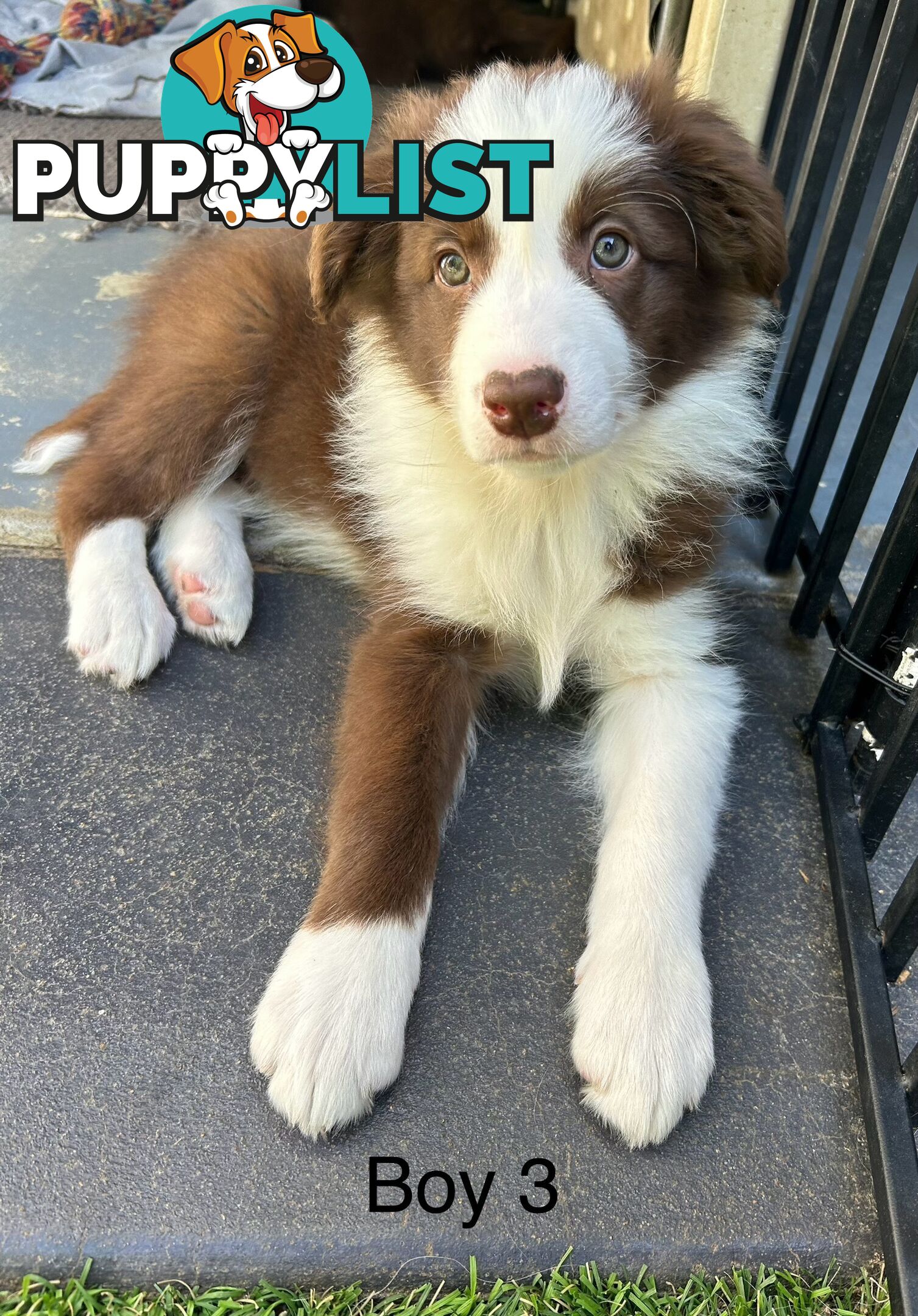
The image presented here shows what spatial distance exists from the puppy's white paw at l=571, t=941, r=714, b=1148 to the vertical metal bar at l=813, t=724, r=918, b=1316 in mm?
274

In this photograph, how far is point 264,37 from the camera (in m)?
4.50

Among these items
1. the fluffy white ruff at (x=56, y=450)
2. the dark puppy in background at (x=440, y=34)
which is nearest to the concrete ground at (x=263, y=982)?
the fluffy white ruff at (x=56, y=450)

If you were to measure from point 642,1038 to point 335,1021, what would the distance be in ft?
1.64

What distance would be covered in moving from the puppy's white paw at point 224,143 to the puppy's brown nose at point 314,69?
1.37 feet

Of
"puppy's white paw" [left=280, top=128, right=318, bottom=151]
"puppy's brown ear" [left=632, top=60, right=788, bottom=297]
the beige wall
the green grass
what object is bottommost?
the green grass

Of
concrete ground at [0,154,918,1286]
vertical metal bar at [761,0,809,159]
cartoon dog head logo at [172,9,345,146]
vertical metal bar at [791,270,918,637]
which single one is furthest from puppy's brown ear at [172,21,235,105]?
vertical metal bar at [791,270,918,637]

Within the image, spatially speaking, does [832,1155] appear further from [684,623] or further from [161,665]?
[161,665]

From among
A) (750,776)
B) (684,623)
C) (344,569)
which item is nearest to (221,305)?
(344,569)

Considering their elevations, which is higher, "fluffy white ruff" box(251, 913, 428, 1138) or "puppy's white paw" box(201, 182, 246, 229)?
"puppy's white paw" box(201, 182, 246, 229)

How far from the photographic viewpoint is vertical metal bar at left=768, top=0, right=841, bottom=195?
8.25 ft

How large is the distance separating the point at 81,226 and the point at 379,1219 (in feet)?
13.1

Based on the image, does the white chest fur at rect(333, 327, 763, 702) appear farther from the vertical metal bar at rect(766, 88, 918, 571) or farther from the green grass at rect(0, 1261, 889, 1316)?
the green grass at rect(0, 1261, 889, 1316)

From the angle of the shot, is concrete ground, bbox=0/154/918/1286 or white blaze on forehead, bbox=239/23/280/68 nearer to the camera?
concrete ground, bbox=0/154/918/1286

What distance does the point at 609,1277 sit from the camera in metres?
1.53
